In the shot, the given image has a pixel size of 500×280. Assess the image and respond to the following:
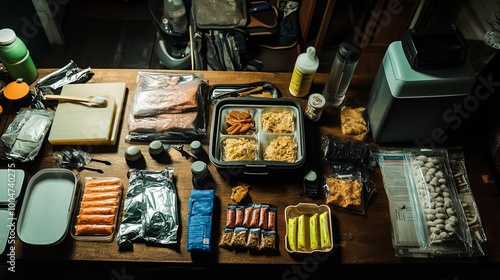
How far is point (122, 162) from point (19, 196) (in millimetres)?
322

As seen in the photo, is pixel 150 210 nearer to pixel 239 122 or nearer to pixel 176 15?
pixel 239 122

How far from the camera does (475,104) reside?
131 cm

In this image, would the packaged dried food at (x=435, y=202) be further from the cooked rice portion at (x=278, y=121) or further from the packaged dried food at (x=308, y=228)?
the cooked rice portion at (x=278, y=121)

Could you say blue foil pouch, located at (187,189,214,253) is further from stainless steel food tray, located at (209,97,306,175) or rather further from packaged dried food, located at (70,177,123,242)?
packaged dried food, located at (70,177,123,242)

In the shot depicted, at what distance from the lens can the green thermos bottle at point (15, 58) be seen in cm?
132

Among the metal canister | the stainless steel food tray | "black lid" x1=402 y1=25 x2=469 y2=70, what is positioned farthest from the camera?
the metal canister

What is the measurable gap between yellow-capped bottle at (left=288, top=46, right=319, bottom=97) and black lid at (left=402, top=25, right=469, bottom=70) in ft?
0.93

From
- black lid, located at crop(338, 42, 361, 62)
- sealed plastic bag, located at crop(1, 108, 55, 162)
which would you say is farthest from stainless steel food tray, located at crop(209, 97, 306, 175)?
sealed plastic bag, located at crop(1, 108, 55, 162)

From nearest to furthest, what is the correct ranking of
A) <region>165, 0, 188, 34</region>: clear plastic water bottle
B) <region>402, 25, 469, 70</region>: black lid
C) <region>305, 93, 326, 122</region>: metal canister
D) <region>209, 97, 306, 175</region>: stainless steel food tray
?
<region>402, 25, 469, 70</region>: black lid
<region>209, 97, 306, 175</region>: stainless steel food tray
<region>305, 93, 326, 122</region>: metal canister
<region>165, 0, 188, 34</region>: clear plastic water bottle

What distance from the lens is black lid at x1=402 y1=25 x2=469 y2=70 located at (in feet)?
3.67

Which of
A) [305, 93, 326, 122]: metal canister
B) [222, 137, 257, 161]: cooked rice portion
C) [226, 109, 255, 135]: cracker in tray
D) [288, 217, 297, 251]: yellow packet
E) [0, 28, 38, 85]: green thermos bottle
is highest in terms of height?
[0, 28, 38, 85]: green thermos bottle

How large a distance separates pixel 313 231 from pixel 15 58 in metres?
1.17

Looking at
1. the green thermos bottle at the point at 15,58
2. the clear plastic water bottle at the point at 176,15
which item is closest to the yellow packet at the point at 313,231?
the green thermos bottle at the point at 15,58

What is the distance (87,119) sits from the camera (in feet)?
4.41
